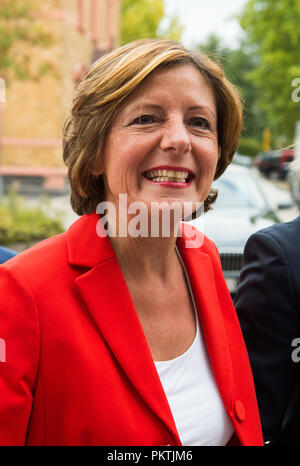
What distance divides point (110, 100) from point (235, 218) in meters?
5.06

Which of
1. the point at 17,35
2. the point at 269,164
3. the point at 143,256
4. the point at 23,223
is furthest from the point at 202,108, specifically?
the point at 269,164

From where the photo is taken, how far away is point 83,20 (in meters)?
19.9

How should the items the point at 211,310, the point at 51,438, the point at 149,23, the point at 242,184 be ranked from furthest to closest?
1. the point at 149,23
2. the point at 242,184
3. the point at 211,310
4. the point at 51,438

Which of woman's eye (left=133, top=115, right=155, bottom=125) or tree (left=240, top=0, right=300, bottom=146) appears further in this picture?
tree (left=240, top=0, right=300, bottom=146)

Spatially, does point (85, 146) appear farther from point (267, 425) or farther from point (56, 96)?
point (56, 96)

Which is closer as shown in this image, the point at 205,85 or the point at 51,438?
the point at 51,438

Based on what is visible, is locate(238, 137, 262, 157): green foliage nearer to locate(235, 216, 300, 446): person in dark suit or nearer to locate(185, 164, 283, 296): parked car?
locate(185, 164, 283, 296): parked car

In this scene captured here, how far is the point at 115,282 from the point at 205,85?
2.27 ft

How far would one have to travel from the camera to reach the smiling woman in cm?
154

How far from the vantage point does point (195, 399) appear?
1803 mm

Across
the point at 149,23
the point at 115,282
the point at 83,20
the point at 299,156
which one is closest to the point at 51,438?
the point at 115,282

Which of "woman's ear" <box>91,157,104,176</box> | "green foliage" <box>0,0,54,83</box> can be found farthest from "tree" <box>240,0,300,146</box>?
"woman's ear" <box>91,157,104,176</box>

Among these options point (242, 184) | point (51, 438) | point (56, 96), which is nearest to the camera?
point (51, 438)

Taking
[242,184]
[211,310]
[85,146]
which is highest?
[85,146]
